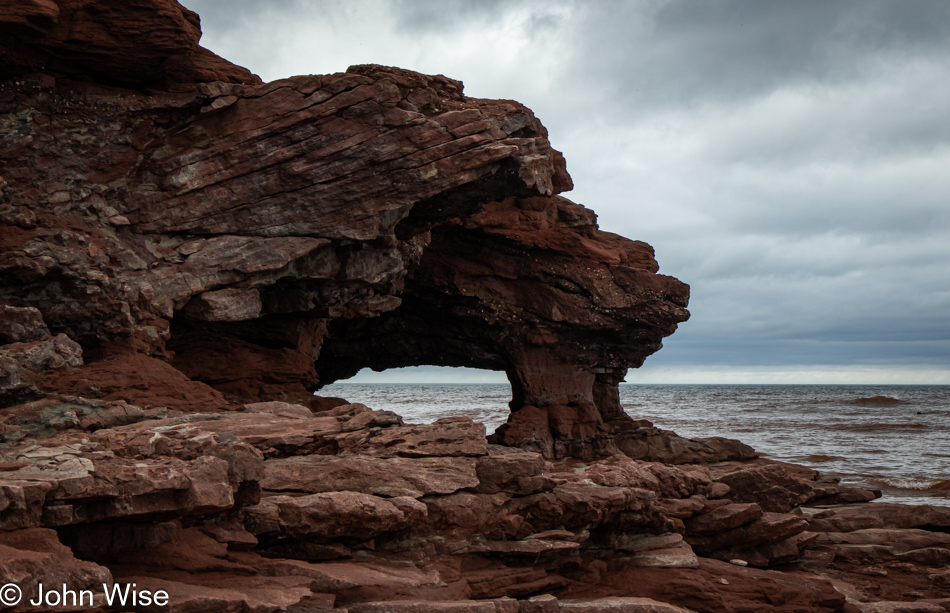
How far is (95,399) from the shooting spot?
41.6 feet

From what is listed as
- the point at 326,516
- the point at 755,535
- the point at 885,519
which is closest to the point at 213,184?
the point at 326,516

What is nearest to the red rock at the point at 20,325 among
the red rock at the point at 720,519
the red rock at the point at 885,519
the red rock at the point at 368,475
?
the red rock at the point at 368,475

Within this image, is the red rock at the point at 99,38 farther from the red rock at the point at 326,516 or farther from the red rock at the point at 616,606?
the red rock at the point at 616,606

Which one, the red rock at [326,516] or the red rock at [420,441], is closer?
the red rock at [326,516]

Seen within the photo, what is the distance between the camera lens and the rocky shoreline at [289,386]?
28.2 feet

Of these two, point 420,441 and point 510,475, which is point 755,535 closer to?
point 510,475

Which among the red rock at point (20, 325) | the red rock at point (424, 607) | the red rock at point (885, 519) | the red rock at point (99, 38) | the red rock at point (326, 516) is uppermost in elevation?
the red rock at point (99, 38)

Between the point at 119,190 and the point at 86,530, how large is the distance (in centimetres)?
1230

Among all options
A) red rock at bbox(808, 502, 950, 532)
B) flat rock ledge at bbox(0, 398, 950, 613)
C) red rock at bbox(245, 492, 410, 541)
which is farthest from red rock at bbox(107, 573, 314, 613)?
red rock at bbox(808, 502, 950, 532)

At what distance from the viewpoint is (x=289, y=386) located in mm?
21047

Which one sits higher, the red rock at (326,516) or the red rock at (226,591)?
the red rock at (326,516)

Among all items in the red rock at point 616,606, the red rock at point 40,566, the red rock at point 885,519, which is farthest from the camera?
the red rock at point 885,519

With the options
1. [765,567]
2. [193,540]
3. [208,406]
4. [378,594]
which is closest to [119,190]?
Result: [208,406]

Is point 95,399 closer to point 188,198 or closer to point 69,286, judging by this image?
point 69,286
